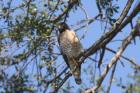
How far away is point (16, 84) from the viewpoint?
17.0ft

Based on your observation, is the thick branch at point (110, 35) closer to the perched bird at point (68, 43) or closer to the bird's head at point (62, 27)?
the bird's head at point (62, 27)

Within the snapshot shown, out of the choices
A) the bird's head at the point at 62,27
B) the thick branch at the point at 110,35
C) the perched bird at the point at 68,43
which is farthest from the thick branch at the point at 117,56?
the perched bird at the point at 68,43

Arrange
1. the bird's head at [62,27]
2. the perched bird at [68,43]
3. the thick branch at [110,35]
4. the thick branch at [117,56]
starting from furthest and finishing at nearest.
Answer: the perched bird at [68,43] < the bird's head at [62,27] < the thick branch at [110,35] < the thick branch at [117,56]

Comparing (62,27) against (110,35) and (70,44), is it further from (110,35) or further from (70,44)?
(110,35)

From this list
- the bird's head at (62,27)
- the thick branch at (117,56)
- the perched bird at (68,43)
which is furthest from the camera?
the perched bird at (68,43)

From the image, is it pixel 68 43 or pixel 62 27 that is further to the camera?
pixel 68 43

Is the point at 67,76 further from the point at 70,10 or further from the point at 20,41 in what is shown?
the point at 70,10

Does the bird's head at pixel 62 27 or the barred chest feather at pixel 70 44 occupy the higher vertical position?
the bird's head at pixel 62 27

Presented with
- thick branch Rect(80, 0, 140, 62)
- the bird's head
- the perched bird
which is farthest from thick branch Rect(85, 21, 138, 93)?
the perched bird

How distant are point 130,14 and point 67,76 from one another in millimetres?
814

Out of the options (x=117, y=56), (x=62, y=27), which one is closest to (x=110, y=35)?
(x=117, y=56)

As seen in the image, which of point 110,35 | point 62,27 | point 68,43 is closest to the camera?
point 110,35

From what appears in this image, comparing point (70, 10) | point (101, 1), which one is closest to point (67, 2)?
point (70, 10)

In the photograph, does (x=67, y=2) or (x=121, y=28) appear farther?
(x=67, y=2)
